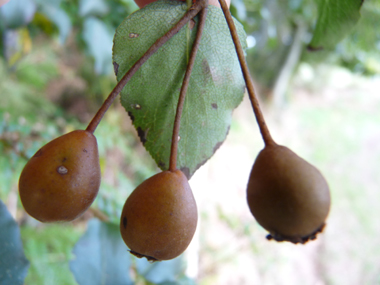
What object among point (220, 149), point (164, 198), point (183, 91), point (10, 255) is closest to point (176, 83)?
point (183, 91)

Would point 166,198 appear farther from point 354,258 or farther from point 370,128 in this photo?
point 370,128

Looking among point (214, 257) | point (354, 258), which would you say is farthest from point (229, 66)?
point (354, 258)

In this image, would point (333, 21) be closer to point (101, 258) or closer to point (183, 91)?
point (183, 91)

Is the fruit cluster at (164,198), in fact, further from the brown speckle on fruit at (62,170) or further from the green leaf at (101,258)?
the green leaf at (101,258)

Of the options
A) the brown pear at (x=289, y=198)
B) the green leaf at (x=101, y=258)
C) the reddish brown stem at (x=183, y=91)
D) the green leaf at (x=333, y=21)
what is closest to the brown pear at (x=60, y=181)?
the reddish brown stem at (x=183, y=91)

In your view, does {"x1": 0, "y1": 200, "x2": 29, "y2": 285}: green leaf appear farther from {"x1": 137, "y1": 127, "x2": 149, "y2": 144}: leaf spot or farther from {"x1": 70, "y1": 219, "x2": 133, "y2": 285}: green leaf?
{"x1": 137, "y1": 127, "x2": 149, "y2": 144}: leaf spot
